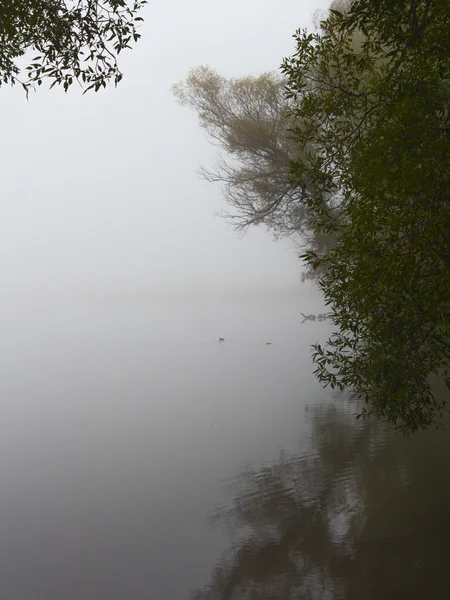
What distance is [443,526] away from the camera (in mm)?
7867

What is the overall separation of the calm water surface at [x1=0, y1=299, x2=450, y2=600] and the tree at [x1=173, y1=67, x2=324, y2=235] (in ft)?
18.5

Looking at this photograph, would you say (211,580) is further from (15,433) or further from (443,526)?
(15,433)

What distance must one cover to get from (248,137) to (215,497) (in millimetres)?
13829

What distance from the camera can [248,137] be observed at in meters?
21.1

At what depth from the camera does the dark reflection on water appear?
21.7ft

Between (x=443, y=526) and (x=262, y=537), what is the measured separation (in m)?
2.04

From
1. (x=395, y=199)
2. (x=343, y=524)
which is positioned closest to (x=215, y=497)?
(x=343, y=524)

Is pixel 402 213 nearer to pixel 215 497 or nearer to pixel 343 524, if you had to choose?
pixel 343 524

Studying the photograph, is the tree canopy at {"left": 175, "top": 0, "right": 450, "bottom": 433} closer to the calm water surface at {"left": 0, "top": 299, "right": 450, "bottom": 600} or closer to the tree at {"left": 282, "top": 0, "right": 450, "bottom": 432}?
the tree at {"left": 282, "top": 0, "right": 450, "bottom": 432}

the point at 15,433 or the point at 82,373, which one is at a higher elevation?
the point at 82,373

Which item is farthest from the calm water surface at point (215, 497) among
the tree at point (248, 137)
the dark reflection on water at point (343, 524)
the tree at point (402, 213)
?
the tree at point (248, 137)

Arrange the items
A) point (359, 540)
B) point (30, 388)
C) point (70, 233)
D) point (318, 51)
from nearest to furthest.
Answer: point (318, 51)
point (359, 540)
point (30, 388)
point (70, 233)

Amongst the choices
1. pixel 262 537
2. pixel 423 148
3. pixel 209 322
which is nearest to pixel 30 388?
pixel 262 537

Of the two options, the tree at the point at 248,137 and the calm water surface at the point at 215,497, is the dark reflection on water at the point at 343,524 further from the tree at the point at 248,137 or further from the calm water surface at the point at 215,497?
the tree at the point at 248,137
